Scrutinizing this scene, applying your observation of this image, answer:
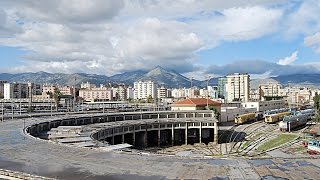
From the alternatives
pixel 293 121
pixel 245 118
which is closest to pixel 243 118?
pixel 245 118

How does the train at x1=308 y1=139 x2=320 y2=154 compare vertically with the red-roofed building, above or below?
below

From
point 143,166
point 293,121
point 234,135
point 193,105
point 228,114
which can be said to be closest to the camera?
point 143,166

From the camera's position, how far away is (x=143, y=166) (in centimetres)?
2291

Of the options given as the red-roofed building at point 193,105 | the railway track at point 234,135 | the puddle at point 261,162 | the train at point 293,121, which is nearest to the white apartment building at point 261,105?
the train at point 293,121

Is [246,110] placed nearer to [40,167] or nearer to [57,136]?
[57,136]

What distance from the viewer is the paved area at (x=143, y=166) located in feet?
→ 66.8

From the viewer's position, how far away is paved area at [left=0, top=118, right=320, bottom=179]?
66.8 feet

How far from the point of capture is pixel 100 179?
64.4 ft

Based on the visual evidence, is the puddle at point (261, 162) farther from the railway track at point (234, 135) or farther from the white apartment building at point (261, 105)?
the white apartment building at point (261, 105)

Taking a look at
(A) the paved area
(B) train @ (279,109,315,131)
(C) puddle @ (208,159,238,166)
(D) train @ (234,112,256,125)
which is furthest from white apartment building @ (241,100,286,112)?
(C) puddle @ (208,159,238,166)

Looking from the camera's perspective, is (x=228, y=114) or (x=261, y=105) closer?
(x=228, y=114)

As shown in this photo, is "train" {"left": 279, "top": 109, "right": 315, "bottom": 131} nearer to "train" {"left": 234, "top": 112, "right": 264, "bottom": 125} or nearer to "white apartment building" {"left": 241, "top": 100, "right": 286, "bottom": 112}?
"train" {"left": 234, "top": 112, "right": 264, "bottom": 125}

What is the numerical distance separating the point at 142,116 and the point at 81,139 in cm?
4451

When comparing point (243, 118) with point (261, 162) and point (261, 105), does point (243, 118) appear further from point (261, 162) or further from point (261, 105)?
point (261, 162)
